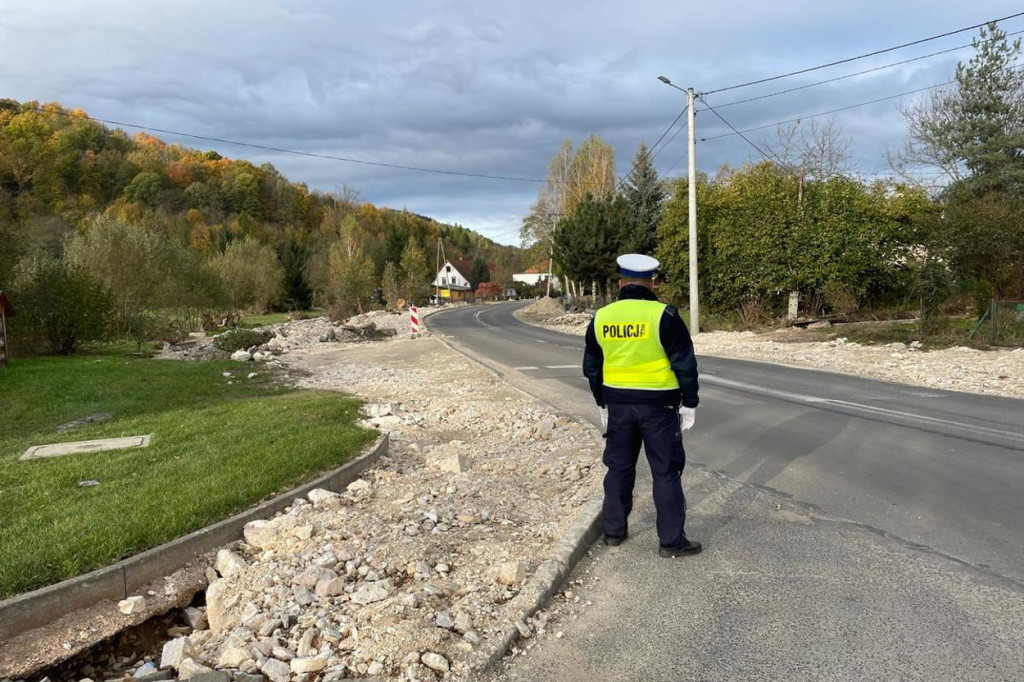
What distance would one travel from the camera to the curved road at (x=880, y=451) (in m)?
5.17

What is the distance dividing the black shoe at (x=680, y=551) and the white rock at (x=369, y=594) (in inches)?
72.9

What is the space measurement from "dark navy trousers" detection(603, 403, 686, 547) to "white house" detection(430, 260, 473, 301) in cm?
10626

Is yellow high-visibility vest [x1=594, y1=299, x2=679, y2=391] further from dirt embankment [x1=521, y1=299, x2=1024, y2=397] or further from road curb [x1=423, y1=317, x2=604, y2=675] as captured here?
dirt embankment [x1=521, y1=299, x2=1024, y2=397]

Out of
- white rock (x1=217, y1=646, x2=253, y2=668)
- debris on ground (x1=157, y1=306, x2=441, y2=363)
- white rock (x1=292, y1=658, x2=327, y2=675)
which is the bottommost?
debris on ground (x1=157, y1=306, x2=441, y2=363)

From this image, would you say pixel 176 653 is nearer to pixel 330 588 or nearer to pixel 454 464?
pixel 330 588

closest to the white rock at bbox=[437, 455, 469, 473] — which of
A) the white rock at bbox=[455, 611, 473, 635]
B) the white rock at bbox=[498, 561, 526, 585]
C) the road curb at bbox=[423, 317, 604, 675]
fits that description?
the road curb at bbox=[423, 317, 604, 675]

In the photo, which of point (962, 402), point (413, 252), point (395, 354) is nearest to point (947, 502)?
point (962, 402)

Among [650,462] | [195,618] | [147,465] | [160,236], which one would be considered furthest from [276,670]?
[160,236]

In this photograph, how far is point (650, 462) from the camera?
182 inches

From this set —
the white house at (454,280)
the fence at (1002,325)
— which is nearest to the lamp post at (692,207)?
the fence at (1002,325)

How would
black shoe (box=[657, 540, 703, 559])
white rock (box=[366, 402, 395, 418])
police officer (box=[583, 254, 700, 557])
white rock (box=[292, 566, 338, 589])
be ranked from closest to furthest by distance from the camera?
white rock (box=[292, 566, 338, 589]) → police officer (box=[583, 254, 700, 557]) → black shoe (box=[657, 540, 703, 559]) → white rock (box=[366, 402, 395, 418])

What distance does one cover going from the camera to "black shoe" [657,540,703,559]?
182 inches

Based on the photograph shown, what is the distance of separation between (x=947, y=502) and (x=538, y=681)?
431cm

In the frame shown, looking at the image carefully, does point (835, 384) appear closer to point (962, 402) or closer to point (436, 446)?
point (962, 402)
